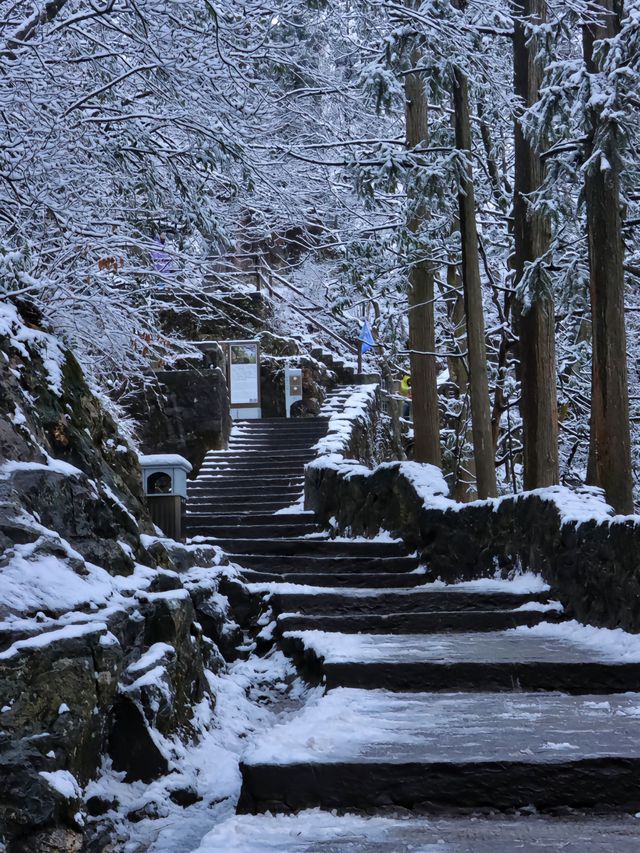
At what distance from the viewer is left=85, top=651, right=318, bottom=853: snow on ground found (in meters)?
4.29

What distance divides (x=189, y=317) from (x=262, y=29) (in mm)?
16532

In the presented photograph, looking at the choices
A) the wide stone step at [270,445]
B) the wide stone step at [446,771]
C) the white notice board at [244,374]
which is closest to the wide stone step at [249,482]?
the wide stone step at [270,445]

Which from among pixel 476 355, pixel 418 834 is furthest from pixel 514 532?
pixel 418 834

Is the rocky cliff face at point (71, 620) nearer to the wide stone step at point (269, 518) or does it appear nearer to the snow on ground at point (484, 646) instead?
the snow on ground at point (484, 646)

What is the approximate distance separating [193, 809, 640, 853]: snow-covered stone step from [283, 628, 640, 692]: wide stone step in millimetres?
1616

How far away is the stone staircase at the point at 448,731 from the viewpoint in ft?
12.0

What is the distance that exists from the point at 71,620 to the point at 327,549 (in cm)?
667

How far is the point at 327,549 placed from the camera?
10.9 m

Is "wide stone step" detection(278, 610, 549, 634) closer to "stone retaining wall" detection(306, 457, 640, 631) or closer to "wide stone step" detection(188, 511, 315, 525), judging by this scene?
"stone retaining wall" detection(306, 457, 640, 631)

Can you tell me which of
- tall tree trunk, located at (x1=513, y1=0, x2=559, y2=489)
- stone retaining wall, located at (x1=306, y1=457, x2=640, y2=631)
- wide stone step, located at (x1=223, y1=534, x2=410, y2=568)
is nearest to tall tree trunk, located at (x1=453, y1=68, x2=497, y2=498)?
tall tree trunk, located at (x1=513, y1=0, x2=559, y2=489)

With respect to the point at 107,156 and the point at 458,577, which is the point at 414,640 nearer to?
the point at 458,577

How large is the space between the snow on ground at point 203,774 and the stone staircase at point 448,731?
A: 36cm

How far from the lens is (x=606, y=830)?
3531mm

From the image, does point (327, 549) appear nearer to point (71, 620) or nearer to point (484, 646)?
point (484, 646)
